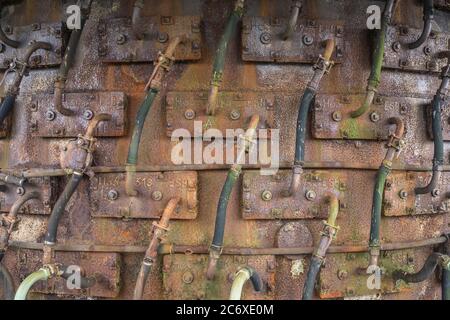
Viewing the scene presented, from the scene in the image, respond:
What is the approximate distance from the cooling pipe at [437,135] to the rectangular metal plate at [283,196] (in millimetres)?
815

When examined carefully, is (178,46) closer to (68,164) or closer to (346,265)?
(68,164)

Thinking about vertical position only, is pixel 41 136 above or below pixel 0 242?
above

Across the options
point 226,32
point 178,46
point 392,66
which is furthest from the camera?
point 392,66

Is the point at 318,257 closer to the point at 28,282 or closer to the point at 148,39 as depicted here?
the point at 28,282

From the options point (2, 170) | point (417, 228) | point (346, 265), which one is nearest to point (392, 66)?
point (417, 228)

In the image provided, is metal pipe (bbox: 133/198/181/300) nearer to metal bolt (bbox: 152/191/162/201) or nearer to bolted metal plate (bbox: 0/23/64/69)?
metal bolt (bbox: 152/191/162/201)

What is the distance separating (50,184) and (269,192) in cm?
178

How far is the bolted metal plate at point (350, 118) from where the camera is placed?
3299mm

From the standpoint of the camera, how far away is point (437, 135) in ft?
11.2

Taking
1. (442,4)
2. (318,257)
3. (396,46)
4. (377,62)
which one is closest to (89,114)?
(318,257)

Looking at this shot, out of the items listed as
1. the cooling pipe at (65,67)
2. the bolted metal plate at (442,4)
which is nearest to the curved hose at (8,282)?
the cooling pipe at (65,67)

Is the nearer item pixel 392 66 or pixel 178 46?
pixel 178 46

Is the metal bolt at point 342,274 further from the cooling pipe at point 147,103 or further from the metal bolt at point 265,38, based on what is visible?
the metal bolt at point 265,38

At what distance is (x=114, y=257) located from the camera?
323cm
